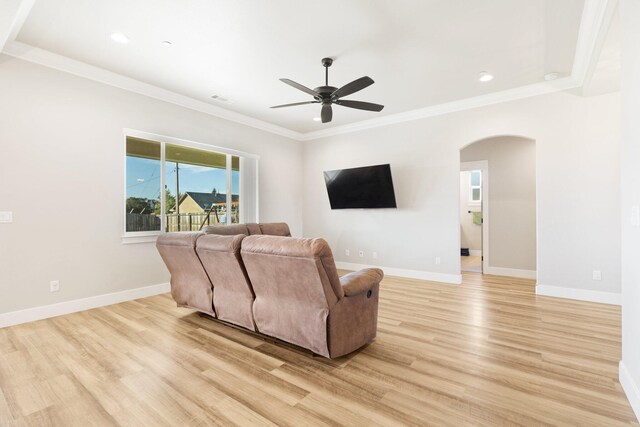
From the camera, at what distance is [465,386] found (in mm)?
2123

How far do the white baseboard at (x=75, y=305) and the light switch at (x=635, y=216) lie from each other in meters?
5.23

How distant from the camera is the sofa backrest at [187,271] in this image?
3191 mm

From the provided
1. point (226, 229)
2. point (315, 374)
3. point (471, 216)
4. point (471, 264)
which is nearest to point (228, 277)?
point (315, 374)

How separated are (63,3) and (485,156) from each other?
6.56 metres

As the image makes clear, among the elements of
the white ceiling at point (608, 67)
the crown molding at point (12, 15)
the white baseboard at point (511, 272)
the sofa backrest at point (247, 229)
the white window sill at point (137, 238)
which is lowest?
the white baseboard at point (511, 272)

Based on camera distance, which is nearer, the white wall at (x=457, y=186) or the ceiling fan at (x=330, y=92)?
the ceiling fan at (x=330, y=92)

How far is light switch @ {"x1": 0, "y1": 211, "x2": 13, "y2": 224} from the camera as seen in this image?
10.9ft

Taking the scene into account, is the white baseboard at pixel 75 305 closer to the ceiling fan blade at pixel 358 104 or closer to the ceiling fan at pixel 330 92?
the ceiling fan at pixel 330 92

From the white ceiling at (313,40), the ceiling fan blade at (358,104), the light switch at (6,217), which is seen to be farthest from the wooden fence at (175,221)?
the ceiling fan blade at (358,104)

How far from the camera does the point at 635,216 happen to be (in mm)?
1808

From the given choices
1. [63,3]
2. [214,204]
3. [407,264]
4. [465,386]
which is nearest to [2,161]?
[63,3]

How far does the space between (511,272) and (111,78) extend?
23.8 ft

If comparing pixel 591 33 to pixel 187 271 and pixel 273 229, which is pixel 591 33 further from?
pixel 187 271

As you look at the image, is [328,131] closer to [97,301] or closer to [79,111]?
[79,111]
